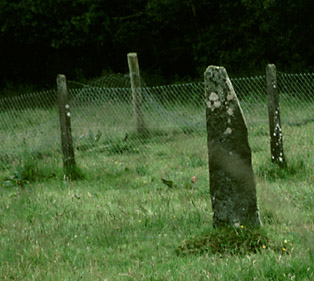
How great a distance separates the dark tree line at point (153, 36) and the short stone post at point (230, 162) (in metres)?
14.8

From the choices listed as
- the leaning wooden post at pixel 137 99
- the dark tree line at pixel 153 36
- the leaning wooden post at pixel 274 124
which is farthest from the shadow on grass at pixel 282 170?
the dark tree line at pixel 153 36

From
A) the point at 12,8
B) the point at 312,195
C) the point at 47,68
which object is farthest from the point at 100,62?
the point at 312,195

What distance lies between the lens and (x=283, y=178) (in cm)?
738

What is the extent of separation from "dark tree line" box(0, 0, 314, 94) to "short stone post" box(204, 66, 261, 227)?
14791mm

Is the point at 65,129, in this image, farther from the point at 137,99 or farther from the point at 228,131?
the point at 228,131

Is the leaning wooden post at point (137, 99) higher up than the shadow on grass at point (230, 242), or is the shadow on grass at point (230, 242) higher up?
the leaning wooden post at point (137, 99)

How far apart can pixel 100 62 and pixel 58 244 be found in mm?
20290

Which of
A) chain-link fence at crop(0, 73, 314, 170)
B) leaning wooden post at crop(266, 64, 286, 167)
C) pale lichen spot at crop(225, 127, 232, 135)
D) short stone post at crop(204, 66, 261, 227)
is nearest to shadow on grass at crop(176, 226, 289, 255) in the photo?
short stone post at crop(204, 66, 261, 227)

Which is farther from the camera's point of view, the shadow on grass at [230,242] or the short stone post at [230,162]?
the short stone post at [230,162]

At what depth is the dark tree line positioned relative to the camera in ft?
64.5

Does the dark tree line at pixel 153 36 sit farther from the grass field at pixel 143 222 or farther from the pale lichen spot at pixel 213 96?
the pale lichen spot at pixel 213 96

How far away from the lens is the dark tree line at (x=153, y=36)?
64.5ft

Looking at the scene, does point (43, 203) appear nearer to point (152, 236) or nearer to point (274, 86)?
point (152, 236)

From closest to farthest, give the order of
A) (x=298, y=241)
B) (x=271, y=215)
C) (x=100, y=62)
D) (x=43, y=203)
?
(x=298, y=241)
(x=271, y=215)
(x=43, y=203)
(x=100, y=62)
